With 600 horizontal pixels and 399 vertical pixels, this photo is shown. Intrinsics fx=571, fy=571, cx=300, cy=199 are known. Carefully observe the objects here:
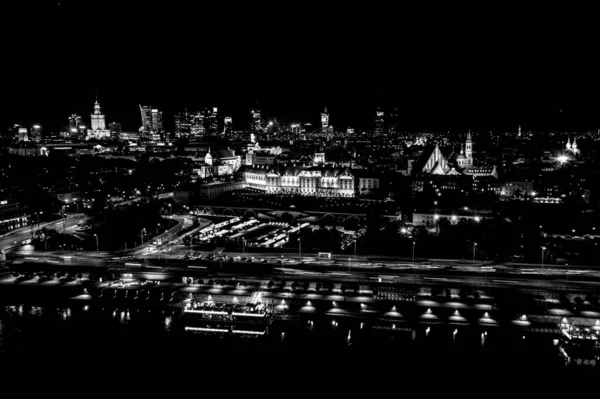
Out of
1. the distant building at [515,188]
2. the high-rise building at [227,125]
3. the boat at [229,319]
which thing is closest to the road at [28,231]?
the boat at [229,319]

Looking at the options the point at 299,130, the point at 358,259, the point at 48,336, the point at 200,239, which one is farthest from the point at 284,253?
the point at 299,130

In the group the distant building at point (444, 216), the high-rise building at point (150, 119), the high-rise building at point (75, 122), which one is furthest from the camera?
the high-rise building at point (150, 119)

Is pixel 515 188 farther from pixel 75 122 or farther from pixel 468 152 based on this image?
pixel 75 122

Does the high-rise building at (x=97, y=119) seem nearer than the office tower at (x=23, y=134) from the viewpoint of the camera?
No

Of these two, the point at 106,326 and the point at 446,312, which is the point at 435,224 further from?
the point at 106,326

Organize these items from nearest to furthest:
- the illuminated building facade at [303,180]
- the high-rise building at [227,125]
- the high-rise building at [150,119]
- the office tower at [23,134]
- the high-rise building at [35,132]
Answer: the illuminated building facade at [303,180], the office tower at [23,134], the high-rise building at [35,132], the high-rise building at [150,119], the high-rise building at [227,125]

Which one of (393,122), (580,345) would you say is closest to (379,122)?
(393,122)

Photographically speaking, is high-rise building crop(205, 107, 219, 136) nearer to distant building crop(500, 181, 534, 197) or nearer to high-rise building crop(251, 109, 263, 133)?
high-rise building crop(251, 109, 263, 133)

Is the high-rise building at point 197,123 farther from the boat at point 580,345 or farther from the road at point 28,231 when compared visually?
the boat at point 580,345
